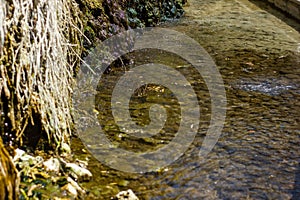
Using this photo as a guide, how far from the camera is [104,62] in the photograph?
5.67 m

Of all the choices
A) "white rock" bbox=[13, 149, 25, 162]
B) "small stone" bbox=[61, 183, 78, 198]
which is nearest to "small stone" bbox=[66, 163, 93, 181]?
"small stone" bbox=[61, 183, 78, 198]

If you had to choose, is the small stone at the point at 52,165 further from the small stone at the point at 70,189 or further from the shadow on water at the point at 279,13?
the shadow on water at the point at 279,13

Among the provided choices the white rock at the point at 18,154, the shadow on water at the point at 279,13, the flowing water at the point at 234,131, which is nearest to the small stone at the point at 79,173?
the flowing water at the point at 234,131

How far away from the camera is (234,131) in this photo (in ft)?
14.0

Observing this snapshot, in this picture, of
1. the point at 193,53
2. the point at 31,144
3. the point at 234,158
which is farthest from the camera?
the point at 193,53

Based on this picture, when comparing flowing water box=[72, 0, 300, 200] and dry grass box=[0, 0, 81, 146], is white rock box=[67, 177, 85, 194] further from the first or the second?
dry grass box=[0, 0, 81, 146]

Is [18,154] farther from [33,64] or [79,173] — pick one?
[33,64]

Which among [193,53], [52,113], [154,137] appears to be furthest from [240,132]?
[193,53]

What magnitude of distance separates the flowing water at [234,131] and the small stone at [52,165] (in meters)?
0.27

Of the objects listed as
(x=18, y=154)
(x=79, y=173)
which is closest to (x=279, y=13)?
(x=79, y=173)

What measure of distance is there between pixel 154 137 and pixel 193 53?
291 centimetres

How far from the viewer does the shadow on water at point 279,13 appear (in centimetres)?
890

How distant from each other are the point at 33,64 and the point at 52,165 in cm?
74

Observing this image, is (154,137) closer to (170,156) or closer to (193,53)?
(170,156)
